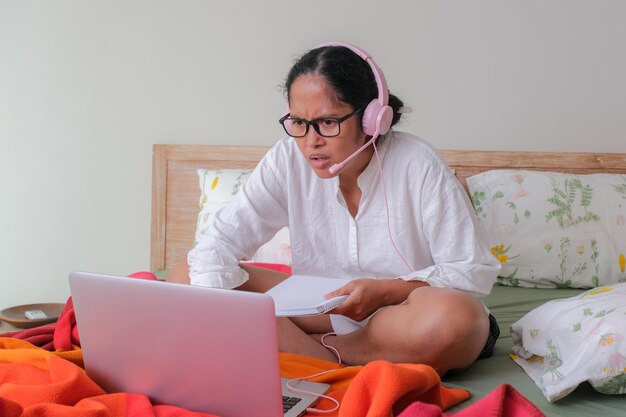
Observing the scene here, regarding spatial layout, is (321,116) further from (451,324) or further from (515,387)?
(515,387)

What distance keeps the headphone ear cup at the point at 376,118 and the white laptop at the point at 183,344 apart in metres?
0.61

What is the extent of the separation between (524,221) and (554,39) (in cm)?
67

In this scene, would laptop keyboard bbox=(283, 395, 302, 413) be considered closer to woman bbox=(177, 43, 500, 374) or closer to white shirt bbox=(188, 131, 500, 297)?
woman bbox=(177, 43, 500, 374)

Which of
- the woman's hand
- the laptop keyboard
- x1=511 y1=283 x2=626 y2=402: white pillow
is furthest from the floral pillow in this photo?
the laptop keyboard

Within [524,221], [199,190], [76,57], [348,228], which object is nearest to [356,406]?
[348,228]

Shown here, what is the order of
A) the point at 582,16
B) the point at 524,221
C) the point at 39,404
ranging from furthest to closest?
the point at 582,16, the point at 524,221, the point at 39,404

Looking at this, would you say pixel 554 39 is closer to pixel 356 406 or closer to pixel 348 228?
pixel 348 228

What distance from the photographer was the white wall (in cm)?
254

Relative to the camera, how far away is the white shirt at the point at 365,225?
1616 mm

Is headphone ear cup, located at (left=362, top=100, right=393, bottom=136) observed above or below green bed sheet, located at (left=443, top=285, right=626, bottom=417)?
above

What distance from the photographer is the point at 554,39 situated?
2523mm

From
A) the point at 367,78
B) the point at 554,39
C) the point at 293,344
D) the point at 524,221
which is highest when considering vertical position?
the point at 554,39

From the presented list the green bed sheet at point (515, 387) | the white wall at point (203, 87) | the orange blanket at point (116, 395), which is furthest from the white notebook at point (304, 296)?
the white wall at point (203, 87)

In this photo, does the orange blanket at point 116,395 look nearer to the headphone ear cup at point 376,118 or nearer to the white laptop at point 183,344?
the white laptop at point 183,344
